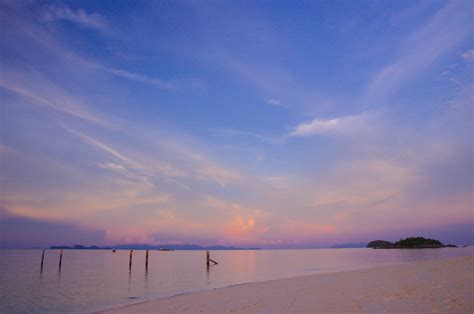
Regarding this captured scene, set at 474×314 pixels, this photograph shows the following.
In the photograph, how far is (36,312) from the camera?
968 inches

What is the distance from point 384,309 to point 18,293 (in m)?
36.0

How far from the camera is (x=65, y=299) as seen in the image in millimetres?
30328

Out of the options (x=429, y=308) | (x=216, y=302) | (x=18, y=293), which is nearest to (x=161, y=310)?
(x=216, y=302)

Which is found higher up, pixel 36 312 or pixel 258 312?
pixel 258 312

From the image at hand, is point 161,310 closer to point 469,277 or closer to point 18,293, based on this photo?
point 469,277

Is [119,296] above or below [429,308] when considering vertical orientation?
below

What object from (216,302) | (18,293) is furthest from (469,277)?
(18,293)

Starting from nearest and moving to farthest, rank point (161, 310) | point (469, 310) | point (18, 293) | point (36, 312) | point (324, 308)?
point (469, 310)
point (324, 308)
point (161, 310)
point (36, 312)
point (18, 293)

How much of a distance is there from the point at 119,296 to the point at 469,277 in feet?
93.9

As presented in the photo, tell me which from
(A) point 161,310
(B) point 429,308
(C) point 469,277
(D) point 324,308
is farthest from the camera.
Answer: (C) point 469,277

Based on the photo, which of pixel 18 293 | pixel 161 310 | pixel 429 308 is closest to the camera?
pixel 429 308

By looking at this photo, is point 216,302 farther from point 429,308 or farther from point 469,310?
point 469,310

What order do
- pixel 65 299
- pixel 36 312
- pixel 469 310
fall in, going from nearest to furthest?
pixel 469 310 < pixel 36 312 < pixel 65 299

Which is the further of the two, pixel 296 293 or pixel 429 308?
pixel 296 293
